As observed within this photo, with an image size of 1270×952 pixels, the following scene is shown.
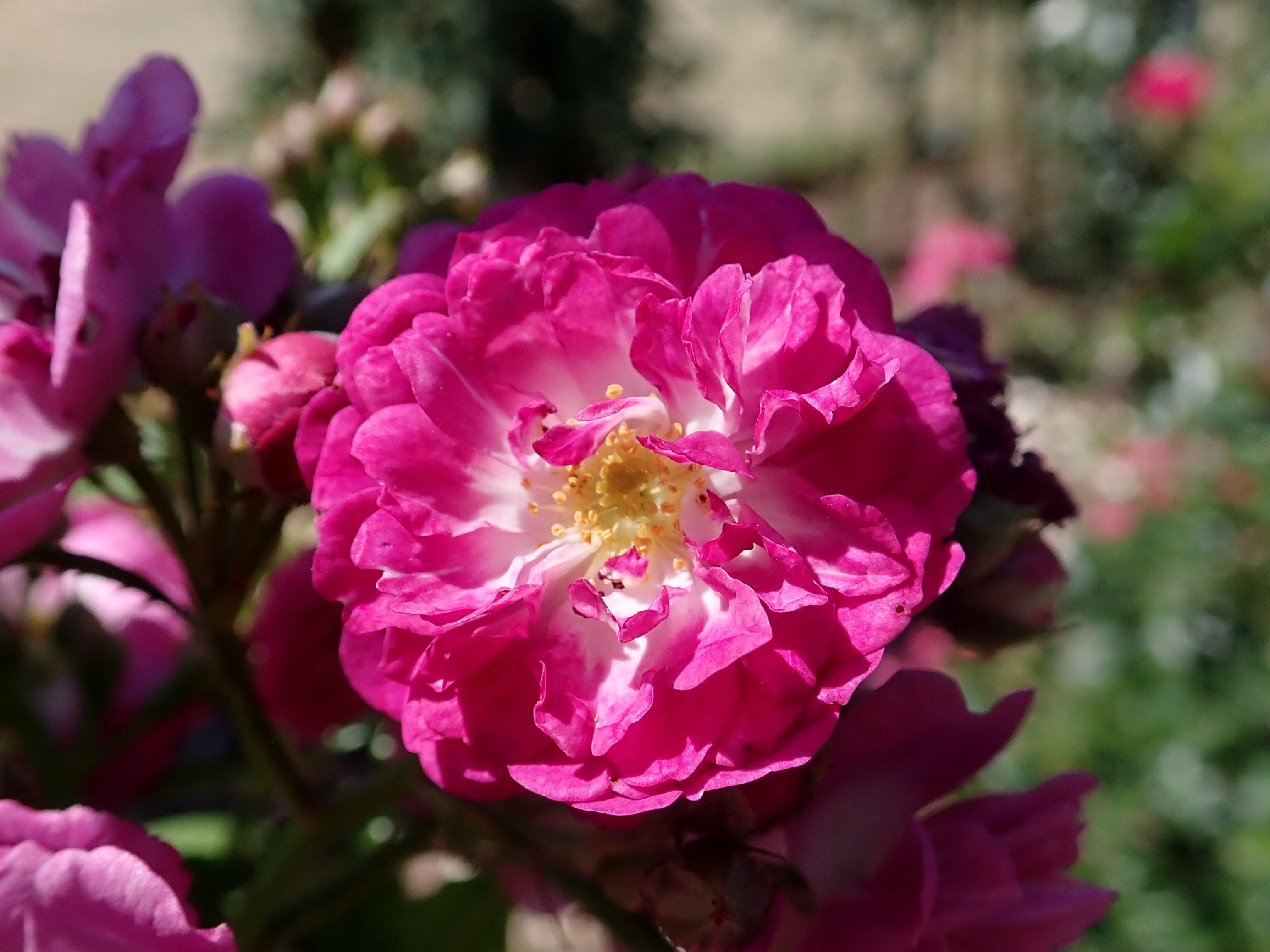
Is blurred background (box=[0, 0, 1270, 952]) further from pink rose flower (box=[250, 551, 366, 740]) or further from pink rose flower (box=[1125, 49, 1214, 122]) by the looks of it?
pink rose flower (box=[250, 551, 366, 740])

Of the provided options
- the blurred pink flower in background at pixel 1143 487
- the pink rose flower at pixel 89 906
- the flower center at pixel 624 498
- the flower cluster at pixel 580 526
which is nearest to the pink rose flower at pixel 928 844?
the flower cluster at pixel 580 526

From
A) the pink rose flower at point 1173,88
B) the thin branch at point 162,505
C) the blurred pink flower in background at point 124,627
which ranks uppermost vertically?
the thin branch at point 162,505

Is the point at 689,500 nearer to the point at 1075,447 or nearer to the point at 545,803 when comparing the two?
the point at 545,803

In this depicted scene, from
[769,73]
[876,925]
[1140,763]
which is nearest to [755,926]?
[876,925]

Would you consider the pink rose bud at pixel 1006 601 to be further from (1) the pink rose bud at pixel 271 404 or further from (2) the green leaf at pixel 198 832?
(2) the green leaf at pixel 198 832

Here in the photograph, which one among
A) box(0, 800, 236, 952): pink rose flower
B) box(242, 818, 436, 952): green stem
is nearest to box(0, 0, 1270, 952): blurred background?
box(242, 818, 436, 952): green stem

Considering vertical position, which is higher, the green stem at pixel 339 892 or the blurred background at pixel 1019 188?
the green stem at pixel 339 892

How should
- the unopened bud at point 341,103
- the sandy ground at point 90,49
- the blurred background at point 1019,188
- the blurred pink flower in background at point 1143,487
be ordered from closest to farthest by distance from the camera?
the unopened bud at point 341,103 → the blurred background at point 1019,188 → the blurred pink flower in background at point 1143,487 → the sandy ground at point 90,49
